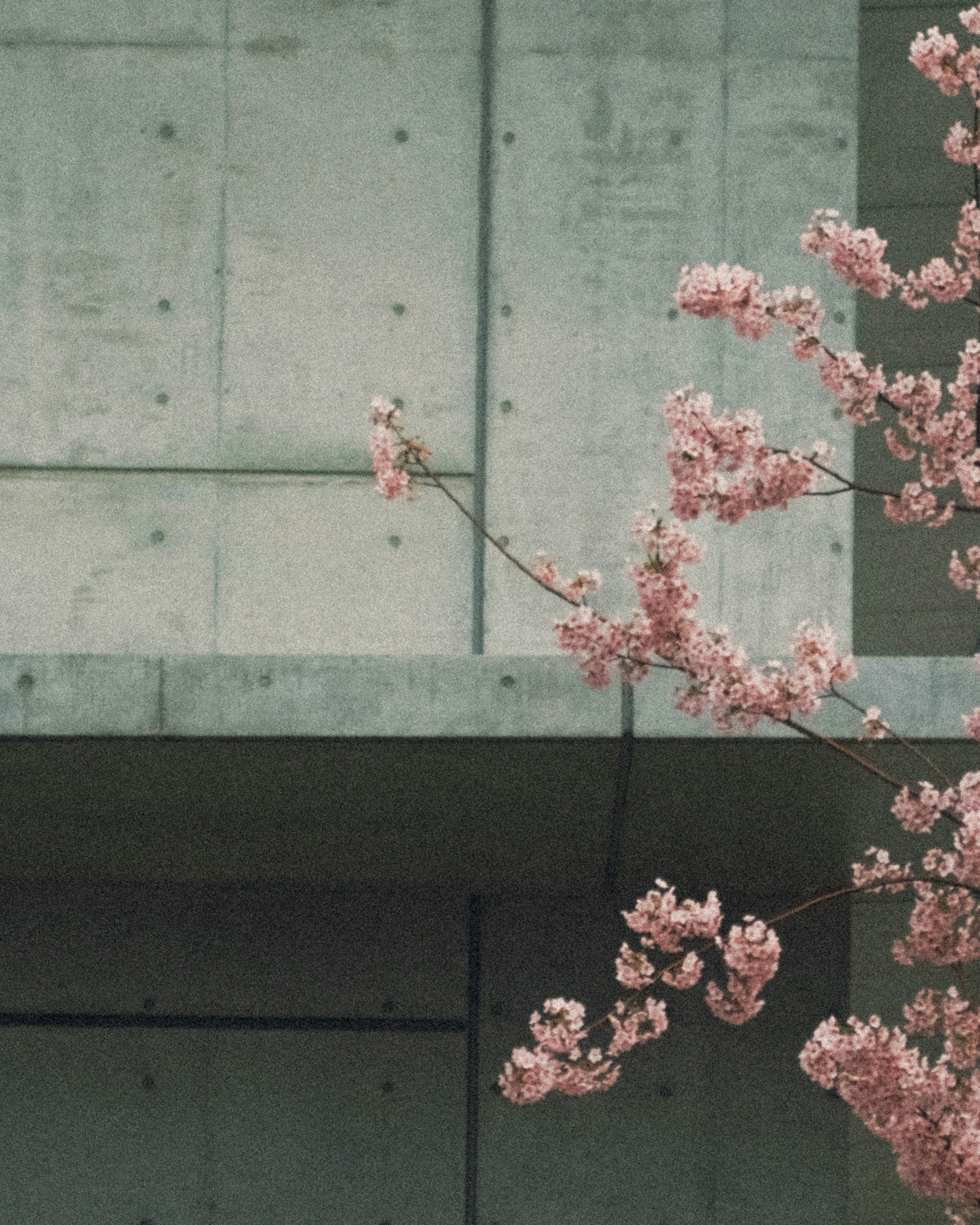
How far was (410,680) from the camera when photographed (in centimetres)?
643

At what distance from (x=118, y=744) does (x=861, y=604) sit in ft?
20.5

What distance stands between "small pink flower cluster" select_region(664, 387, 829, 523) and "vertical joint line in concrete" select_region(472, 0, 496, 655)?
2.83 m

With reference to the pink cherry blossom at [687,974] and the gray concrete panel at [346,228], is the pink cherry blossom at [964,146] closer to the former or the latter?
the pink cherry blossom at [687,974]

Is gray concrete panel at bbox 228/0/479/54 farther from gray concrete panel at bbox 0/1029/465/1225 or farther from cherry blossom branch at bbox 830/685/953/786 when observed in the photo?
gray concrete panel at bbox 0/1029/465/1225

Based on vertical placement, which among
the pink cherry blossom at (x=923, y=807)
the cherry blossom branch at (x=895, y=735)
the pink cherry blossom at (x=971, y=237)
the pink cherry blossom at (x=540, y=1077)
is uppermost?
the pink cherry blossom at (x=971, y=237)

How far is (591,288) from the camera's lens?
8430 mm

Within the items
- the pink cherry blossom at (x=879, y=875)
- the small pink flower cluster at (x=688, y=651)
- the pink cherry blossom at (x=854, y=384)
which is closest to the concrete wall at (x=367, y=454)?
the pink cherry blossom at (x=879, y=875)

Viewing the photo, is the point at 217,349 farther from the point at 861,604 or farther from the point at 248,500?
the point at 861,604

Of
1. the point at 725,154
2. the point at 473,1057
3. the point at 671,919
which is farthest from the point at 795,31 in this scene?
the point at 671,919

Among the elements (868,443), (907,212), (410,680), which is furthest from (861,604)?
(410,680)

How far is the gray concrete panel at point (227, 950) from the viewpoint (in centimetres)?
882

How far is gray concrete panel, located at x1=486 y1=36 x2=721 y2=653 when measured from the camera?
27.3 ft

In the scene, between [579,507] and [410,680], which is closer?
[410,680]

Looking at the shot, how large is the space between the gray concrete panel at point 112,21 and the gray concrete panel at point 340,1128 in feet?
14.3
